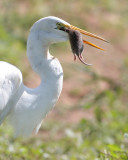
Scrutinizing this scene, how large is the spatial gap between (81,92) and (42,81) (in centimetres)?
374

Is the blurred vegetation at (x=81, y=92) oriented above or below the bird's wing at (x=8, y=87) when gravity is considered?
below

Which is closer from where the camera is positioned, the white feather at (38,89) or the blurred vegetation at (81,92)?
the white feather at (38,89)

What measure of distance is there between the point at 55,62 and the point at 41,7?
5.47m

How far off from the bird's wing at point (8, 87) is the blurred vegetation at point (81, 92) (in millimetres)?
131

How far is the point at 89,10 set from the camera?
9.83 m

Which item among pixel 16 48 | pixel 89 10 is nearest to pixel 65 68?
pixel 16 48

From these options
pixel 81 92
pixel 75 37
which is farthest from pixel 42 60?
pixel 81 92

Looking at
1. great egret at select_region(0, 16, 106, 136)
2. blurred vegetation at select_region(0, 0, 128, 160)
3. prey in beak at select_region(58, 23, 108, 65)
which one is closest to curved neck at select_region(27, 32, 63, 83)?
great egret at select_region(0, 16, 106, 136)

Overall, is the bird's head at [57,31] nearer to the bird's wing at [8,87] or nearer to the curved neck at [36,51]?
the curved neck at [36,51]

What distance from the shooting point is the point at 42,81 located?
3.49 m

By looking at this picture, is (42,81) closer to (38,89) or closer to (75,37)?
(38,89)

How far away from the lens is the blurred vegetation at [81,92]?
3.96 metres

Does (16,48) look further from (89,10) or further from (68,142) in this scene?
(89,10)

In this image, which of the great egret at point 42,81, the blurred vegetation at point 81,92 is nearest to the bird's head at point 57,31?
the great egret at point 42,81
